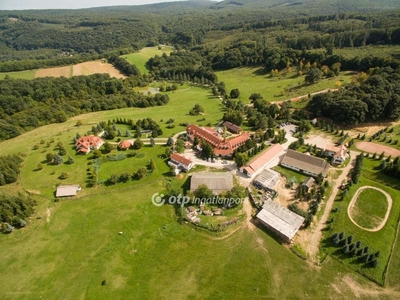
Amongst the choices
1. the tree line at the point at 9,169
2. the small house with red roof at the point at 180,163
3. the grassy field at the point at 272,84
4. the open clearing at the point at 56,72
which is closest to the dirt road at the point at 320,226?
the small house with red roof at the point at 180,163

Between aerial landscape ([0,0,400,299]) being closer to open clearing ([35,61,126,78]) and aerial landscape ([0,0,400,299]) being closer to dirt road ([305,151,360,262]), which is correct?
dirt road ([305,151,360,262])

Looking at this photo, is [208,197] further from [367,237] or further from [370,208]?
[370,208]

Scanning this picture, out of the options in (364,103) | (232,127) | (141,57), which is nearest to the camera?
(364,103)

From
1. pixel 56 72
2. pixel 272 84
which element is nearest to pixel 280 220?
pixel 272 84

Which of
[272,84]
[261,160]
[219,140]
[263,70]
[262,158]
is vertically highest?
[263,70]

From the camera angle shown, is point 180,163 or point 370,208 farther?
point 180,163

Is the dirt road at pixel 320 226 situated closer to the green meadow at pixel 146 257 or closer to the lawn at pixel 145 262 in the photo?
the green meadow at pixel 146 257

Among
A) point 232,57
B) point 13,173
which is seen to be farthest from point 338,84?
point 13,173

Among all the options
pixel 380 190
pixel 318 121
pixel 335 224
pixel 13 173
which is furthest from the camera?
pixel 318 121

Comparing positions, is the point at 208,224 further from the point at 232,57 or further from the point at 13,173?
the point at 232,57
